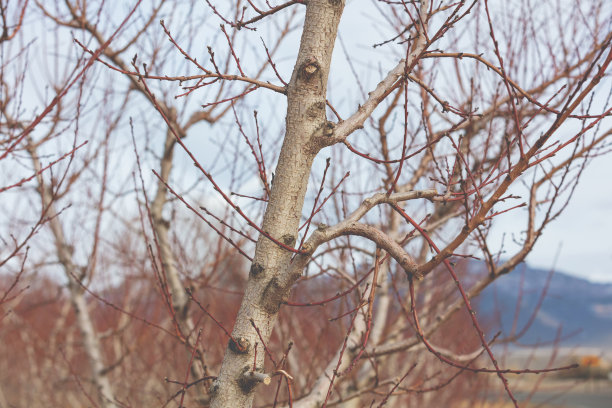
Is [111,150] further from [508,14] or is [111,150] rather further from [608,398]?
[608,398]

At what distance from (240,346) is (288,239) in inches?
15.2

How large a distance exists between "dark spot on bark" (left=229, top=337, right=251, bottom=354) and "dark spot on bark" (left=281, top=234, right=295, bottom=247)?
349mm

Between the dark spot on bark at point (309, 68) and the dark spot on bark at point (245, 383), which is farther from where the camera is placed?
the dark spot on bark at point (309, 68)

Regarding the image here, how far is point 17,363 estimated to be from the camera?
563 inches

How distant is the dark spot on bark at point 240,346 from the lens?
1.71 meters

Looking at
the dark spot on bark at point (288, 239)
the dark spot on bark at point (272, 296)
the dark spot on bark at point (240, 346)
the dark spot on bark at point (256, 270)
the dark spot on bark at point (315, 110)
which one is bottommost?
the dark spot on bark at point (240, 346)

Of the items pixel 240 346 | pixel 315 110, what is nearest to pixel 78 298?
pixel 240 346

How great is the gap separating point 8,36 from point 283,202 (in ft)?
5.48

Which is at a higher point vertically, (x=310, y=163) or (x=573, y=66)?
(x=573, y=66)

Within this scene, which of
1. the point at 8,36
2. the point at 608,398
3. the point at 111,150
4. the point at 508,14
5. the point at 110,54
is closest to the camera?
the point at 8,36

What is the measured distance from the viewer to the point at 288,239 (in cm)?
179

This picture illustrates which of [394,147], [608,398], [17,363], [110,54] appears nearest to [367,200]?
[394,147]

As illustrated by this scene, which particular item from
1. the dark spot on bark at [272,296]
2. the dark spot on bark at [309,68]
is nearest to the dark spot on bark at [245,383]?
the dark spot on bark at [272,296]

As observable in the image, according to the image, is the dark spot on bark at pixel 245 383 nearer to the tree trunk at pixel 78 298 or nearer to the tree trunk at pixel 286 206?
the tree trunk at pixel 286 206
